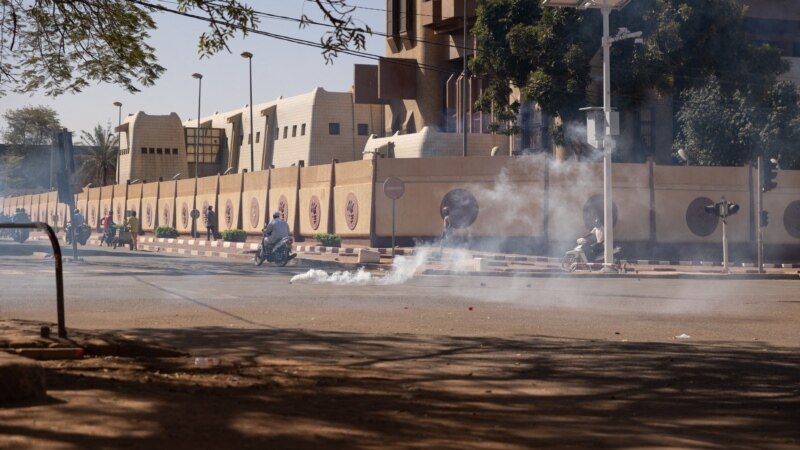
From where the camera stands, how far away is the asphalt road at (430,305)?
45.3ft

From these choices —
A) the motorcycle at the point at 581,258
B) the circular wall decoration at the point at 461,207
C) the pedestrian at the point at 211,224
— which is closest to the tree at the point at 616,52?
the circular wall decoration at the point at 461,207

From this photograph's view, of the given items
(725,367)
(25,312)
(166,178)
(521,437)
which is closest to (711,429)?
(521,437)

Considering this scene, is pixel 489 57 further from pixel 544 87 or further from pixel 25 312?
pixel 25 312

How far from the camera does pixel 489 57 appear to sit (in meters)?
45.8

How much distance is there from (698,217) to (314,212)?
53.4 feet

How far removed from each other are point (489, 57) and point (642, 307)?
28.9 meters

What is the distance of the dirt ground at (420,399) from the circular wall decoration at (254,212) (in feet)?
144

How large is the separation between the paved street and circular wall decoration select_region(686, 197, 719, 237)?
2169 centimetres

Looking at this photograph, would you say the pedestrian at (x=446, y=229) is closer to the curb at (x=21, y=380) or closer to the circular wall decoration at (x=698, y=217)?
the circular wall decoration at (x=698, y=217)

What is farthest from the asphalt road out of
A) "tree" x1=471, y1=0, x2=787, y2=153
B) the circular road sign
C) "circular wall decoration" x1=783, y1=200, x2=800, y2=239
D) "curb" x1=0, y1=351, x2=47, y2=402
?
"tree" x1=471, y1=0, x2=787, y2=153

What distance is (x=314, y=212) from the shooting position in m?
48.8

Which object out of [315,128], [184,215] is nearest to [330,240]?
[184,215]

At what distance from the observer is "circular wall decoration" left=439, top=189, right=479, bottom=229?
41438 millimetres

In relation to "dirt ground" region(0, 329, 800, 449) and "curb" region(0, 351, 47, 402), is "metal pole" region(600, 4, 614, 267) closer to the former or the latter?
"dirt ground" region(0, 329, 800, 449)
